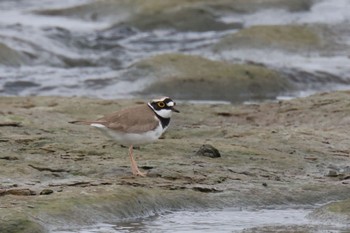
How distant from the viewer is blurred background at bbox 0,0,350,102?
1742 centimetres

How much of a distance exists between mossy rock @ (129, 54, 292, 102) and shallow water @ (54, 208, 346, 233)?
8.10 metres

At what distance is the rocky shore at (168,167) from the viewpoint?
824cm

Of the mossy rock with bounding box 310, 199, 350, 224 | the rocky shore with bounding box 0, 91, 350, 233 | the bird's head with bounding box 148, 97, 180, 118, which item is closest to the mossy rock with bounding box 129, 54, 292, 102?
the rocky shore with bounding box 0, 91, 350, 233

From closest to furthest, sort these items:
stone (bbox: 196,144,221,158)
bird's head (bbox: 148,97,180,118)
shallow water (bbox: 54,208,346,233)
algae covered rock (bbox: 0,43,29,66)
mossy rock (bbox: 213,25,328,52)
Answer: shallow water (bbox: 54,208,346,233) → bird's head (bbox: 148,97,180,118) → stone (bbox: 196,144,221,158) → algae covered rock (bbox: 0,43,29,66) → mossy rock (bbox: 213,25,328,52)

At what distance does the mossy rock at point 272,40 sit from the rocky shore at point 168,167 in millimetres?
7913

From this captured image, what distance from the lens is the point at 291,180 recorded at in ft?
31.4

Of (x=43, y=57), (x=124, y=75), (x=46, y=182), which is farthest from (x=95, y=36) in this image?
(x=46, y=182)

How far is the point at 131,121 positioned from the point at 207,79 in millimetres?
8002

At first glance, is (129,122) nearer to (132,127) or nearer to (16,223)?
(132,127)

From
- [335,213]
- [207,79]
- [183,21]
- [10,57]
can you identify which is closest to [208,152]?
[335,213]

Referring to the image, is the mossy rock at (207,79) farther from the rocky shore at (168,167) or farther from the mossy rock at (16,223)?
the mossy rock at (16,223)

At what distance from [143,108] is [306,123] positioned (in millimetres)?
→ 3498

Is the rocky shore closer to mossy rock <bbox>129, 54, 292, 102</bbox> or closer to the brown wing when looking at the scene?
the brown wing

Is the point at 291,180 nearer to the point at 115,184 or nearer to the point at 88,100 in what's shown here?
the point at 115,184
